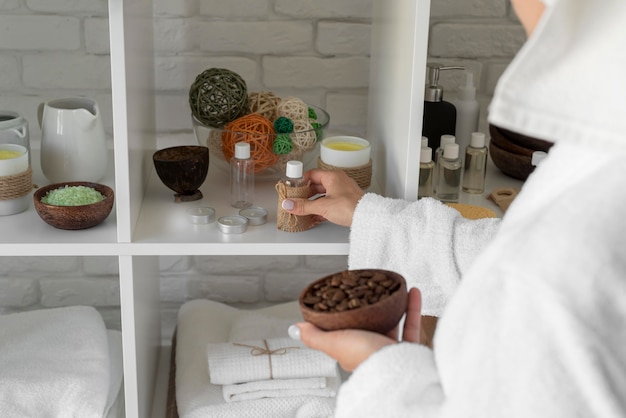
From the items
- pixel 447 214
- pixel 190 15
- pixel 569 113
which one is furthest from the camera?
pixel 190 15

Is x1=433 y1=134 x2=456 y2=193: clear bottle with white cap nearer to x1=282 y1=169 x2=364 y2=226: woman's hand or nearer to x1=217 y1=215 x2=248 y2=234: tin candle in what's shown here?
x1=282 y1=169 x2=364 y2=226: woman's hand

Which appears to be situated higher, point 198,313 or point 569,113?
point 569,113

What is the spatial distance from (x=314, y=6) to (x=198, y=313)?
0.68 metres

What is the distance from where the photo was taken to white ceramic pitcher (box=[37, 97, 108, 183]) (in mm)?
1353

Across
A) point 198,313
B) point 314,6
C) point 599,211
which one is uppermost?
point 314,6

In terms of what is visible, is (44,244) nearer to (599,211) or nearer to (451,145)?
(451,145)

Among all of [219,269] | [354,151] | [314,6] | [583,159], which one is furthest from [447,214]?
[219,269]

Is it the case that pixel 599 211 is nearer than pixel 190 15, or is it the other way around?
pixel 599 211

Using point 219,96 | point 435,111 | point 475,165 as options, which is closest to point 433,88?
point 435,111

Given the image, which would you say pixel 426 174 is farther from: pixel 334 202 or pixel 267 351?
pixel 267 351

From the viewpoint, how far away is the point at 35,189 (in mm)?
1410

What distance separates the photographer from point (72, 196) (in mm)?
1281

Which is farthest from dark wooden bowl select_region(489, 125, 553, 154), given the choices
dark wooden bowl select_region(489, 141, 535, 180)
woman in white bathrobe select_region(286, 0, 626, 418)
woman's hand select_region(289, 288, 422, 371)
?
woman in white bathrobe select_region(286, 0, 626, 418)

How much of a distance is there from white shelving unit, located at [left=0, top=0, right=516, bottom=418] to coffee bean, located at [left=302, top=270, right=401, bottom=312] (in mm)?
236
